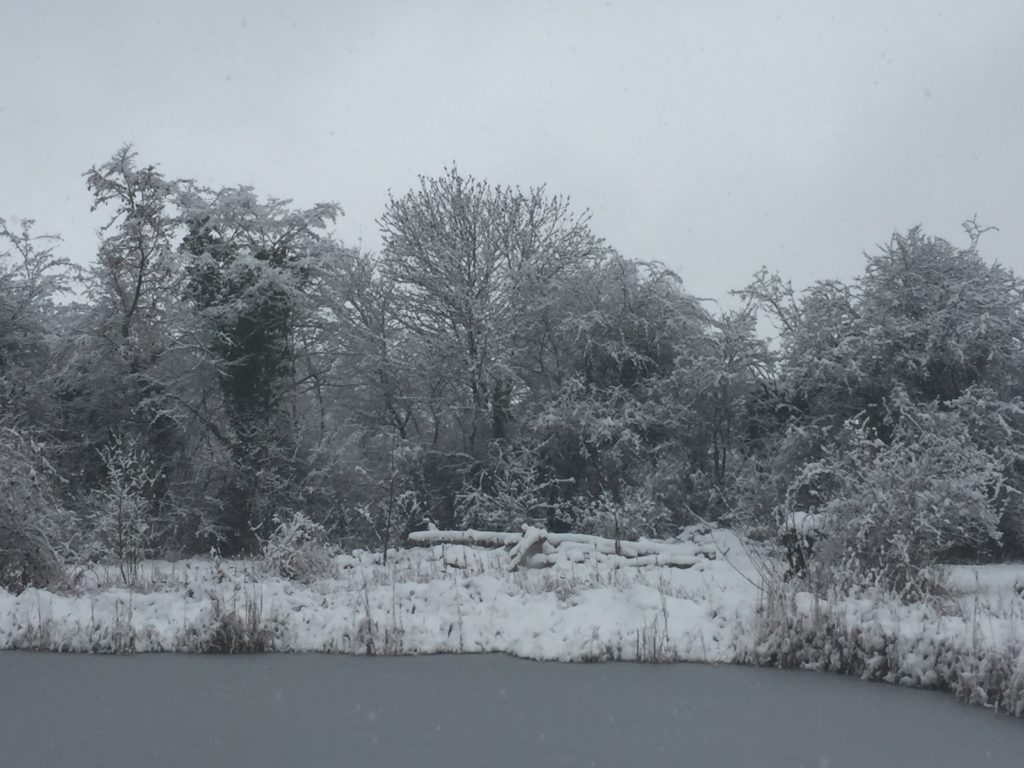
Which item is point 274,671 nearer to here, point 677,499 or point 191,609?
point 191,609

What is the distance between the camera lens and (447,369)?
936 inches

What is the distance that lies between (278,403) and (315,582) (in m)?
11.2

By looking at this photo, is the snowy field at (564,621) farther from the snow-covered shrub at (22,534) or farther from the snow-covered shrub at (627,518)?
the snow-covered shrub at (627,518)

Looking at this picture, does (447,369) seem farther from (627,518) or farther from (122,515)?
(122,515)

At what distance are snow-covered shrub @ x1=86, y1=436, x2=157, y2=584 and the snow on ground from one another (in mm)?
1528

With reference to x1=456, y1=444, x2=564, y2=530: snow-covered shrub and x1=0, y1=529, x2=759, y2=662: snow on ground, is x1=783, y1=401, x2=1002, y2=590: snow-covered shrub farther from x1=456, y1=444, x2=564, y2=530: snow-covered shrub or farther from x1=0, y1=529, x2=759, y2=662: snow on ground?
x1=456, y1=444, x2=564, y2=530: snow-covered shrub

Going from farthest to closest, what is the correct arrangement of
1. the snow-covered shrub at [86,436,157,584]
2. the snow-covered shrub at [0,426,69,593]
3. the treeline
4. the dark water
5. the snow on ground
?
the treeline
the snow-covered shrub at [86,436,157,584]
the snow-covered shrub at [0,426,69,593]
the snow on ground
the dark water

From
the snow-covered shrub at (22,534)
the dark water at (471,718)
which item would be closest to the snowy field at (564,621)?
the dark water at (471,718)

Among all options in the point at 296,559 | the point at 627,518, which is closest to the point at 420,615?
the point at 296,559

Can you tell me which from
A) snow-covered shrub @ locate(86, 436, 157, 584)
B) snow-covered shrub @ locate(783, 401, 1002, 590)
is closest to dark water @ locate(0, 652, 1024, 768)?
snow-covered shrub @ locate(783, 401, 1002, 590)

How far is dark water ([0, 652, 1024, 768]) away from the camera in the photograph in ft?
19.9

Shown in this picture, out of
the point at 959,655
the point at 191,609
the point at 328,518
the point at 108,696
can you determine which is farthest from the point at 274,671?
the point at 328,518

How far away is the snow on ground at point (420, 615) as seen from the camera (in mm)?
9391

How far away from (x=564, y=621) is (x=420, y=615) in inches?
66.9
